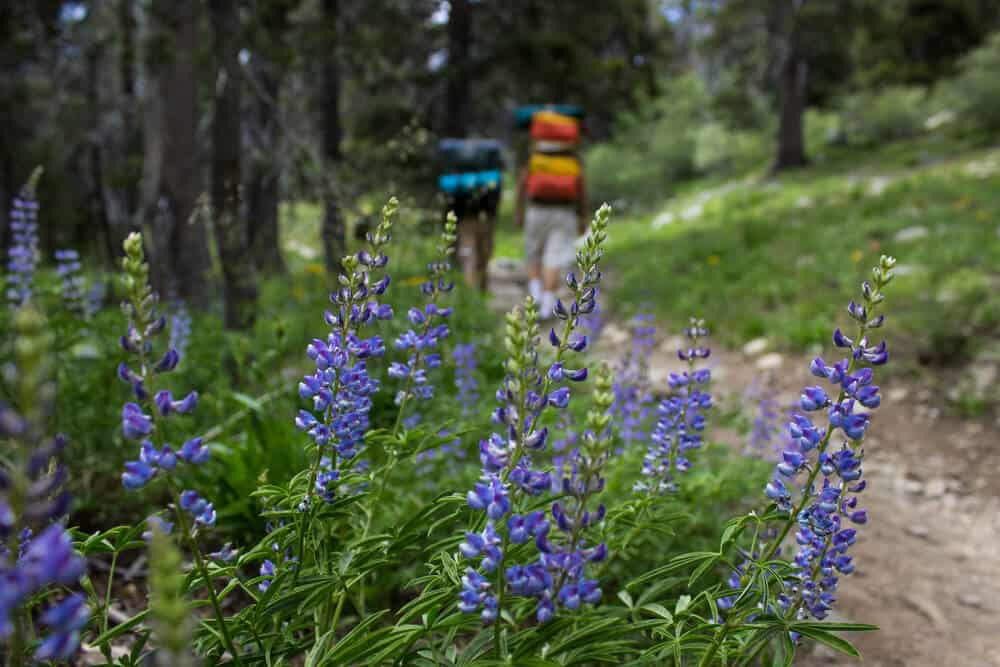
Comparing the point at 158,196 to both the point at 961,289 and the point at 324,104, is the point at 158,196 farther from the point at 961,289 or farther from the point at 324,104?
the point at 961,289

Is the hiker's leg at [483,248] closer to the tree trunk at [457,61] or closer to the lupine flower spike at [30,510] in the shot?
the tree trunk at [457,61]

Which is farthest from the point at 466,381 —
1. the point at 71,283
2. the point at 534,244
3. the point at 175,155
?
the point at 534,244

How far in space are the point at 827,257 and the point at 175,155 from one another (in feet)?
22.7

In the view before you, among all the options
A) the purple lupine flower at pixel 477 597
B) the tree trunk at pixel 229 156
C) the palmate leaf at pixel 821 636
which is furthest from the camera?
the tree trunk at pixel 229 156

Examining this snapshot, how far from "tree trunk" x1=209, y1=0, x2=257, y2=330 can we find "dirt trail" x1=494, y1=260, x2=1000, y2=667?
3154 mm

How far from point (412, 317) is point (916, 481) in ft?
13.6

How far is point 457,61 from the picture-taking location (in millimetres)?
8875

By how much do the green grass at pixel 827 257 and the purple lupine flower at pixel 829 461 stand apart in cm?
344

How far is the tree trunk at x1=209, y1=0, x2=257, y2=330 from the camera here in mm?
4867

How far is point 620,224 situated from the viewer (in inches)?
656

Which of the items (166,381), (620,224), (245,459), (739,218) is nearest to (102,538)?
(245,459)

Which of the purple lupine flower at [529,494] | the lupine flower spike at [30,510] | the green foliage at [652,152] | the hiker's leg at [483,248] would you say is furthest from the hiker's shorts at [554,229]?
the green foliage at [652,152]

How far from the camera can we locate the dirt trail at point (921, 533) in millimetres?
2996

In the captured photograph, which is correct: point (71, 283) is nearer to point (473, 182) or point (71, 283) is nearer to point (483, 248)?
point (473, 182)
